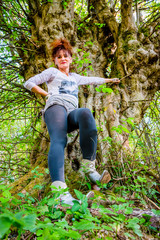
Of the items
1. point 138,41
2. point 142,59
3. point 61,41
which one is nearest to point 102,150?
point 61,41

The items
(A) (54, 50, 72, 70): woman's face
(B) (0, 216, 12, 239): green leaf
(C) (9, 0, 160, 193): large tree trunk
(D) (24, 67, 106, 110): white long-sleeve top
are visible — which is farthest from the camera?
(C) (9, 0, 160, 193): large tree trunk

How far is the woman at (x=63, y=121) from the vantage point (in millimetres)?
1463

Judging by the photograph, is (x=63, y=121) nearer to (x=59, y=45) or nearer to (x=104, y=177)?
(x=104, y=177)

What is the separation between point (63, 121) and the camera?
1688 mm

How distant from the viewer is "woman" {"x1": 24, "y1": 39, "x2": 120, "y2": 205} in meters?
1.46

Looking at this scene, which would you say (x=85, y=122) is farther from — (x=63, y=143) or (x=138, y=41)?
(x=138, y=41)

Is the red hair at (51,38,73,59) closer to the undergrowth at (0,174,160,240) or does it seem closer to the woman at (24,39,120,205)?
the woman at (24,39,120,205)

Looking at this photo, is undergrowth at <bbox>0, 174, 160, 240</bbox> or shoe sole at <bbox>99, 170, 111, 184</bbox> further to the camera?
shoe sole at <bbox>99, 170, 111, 184</bbox>

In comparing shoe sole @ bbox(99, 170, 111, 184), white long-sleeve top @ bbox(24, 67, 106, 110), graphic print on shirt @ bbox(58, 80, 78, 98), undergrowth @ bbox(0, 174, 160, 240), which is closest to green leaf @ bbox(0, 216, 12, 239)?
undergrowth @ bbox(0, 174, 160, 240)

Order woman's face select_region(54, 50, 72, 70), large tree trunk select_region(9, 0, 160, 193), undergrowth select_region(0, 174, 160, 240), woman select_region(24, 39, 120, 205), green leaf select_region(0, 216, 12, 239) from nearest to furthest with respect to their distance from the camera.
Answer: green leaf select_region(0, 216, 12, 239)
undergrowth select_region(0, 174, 160, 240)
woman select_region(24, 39, 120, 205)
woman's face select_region(54, 50, 72, 70)
large tree trunk select_region(9, 0, 160, 193)

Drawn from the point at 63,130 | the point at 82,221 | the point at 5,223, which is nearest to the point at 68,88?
the point at 63,130

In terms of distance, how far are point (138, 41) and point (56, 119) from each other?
8.20 ft

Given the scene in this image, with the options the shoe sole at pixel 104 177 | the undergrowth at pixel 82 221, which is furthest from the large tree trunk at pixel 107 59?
the undergrowth at pixel 82 221

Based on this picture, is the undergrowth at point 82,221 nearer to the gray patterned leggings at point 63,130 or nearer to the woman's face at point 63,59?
the gray patterned leggings at point 63,130
